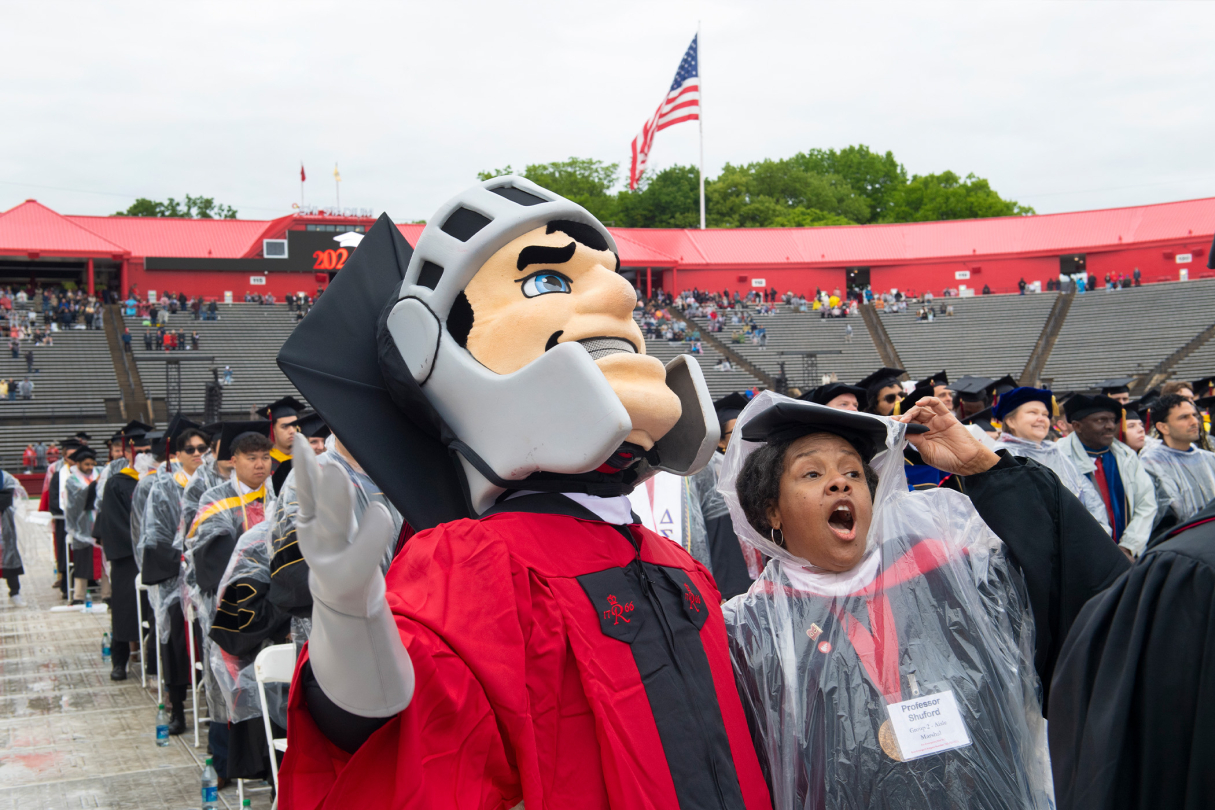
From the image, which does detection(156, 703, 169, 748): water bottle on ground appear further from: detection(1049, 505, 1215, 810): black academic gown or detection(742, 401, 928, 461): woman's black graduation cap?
detection(1049, 505, 1215, 810): black academic gown

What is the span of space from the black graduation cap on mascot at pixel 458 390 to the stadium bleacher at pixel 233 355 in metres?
27.1

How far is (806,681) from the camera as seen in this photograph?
2.22 metres

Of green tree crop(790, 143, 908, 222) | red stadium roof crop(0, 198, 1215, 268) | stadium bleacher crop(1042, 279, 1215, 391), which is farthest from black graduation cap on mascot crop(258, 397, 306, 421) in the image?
green tree crop(790, 143, 908, 222)

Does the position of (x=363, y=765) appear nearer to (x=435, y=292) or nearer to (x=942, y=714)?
(x=435, y=292)

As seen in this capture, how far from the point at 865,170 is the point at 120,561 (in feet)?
206

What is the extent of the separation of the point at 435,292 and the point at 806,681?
1.27 m

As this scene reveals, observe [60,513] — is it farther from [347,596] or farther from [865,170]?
[865,170]

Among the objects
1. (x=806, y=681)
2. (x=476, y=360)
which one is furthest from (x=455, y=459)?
(x=806, y=681)

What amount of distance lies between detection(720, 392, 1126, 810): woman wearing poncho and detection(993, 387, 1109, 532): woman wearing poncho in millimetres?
4315

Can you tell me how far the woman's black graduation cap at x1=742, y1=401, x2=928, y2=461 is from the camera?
2.45 metres

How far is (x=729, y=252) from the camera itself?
4131 cm

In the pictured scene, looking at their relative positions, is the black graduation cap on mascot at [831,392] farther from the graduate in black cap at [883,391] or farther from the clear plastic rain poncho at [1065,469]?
the clear plastic rain poncho at [1065,469]

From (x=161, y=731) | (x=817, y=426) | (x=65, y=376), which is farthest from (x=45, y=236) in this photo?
(x=817, y=426)

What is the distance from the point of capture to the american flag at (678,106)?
31.6 m
